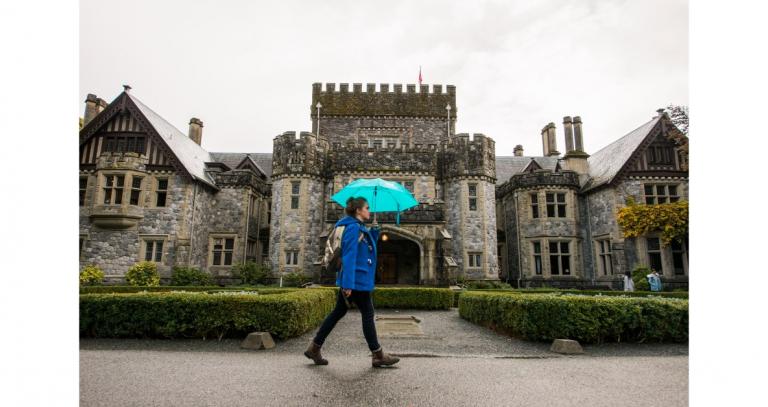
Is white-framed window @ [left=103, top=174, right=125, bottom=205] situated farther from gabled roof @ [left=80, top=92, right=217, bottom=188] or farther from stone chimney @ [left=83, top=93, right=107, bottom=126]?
stone chimney @ [left=83, top=93, right=107, bottom=126]

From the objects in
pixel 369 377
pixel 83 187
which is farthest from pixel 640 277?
pixel 83 187

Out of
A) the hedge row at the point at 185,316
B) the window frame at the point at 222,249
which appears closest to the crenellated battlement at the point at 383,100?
the window frame at the point at 222,249

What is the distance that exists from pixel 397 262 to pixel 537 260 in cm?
816

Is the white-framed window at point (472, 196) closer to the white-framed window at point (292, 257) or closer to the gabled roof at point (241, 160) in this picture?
the white-framed window at point (292, 257)

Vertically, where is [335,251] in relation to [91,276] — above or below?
above

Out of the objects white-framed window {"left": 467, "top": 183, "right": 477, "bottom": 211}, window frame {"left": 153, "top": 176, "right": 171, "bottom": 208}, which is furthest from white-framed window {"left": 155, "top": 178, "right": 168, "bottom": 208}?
white-framed window {"left": 467, "top": 183, "right": 477, "bottom": 211}

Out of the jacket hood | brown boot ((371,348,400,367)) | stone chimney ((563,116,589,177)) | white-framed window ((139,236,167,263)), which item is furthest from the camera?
stone chimney ((563,116,589,177))

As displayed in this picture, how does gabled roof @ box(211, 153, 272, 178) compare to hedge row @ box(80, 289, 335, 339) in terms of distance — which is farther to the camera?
gabled roof @ box(211, 153, 272, 178)

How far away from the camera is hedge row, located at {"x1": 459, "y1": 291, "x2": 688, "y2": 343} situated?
21.7 ft

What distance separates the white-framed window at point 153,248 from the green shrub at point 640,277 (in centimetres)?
2293

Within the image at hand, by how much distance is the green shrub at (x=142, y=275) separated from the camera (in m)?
17.3

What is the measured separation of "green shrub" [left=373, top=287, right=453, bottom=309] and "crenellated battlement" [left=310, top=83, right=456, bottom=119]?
14.6m

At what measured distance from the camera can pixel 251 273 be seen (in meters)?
19.7

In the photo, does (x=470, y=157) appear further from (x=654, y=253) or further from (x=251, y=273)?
(x=251, y=273)
